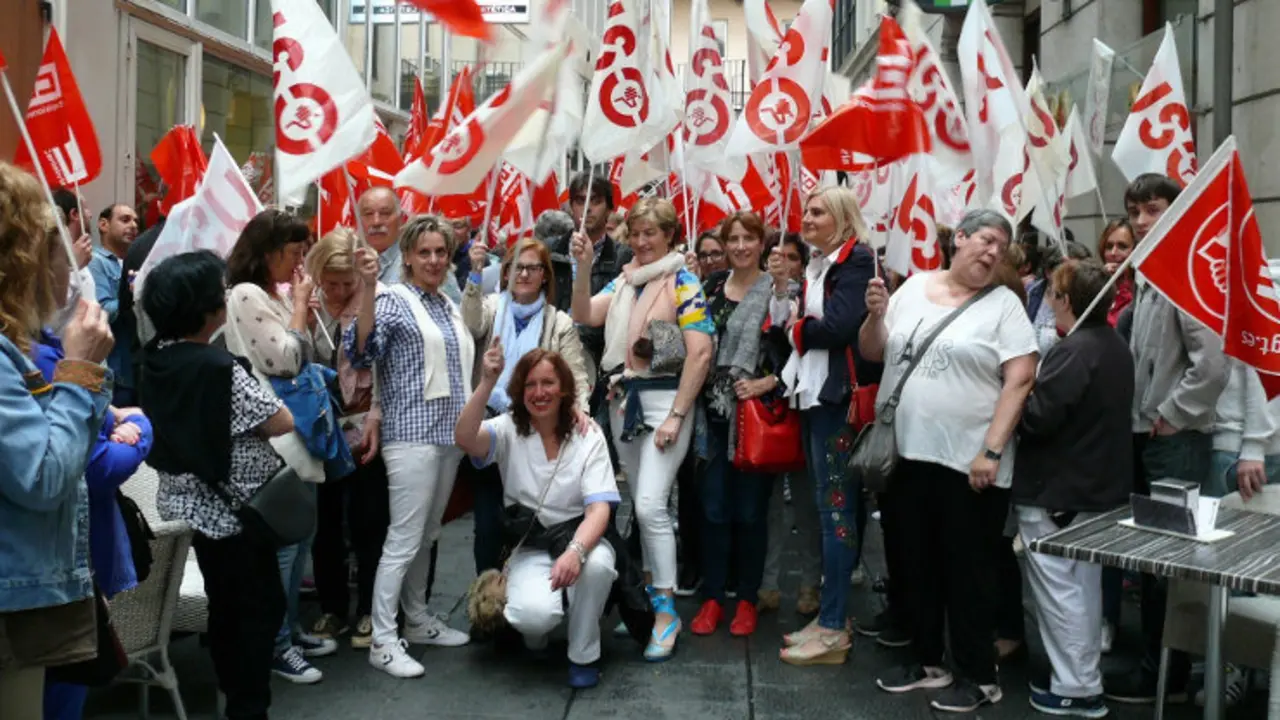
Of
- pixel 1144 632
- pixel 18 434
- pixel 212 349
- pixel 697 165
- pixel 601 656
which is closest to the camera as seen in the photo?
pixel 18 434

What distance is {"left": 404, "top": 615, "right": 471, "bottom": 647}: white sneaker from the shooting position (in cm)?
612

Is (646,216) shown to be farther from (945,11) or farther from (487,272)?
(945,11)

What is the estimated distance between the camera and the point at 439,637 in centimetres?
613

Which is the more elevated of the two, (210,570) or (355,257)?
(355,257)

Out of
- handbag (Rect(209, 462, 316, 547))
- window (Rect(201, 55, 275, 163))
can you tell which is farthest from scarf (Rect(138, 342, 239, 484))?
window (Rect(201, 55, 275, 163))

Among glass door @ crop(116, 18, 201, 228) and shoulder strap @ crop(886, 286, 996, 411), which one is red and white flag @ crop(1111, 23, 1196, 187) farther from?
glass door @ crop(116, 18, 201, 228)

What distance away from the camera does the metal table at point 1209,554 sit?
3723mm

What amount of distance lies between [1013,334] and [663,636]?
2.08m

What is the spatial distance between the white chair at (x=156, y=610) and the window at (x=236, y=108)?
9.88 metres

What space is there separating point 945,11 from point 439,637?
12.9 m

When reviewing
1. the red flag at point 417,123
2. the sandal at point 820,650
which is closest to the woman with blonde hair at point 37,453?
the sandal at point 820,650

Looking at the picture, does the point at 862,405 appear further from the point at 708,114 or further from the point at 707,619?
the point at 708,114

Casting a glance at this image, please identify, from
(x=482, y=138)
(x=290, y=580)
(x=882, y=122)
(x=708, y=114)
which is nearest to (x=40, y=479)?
(x=290, y=580)

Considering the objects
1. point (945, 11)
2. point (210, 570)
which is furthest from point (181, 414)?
point (945, 11)
